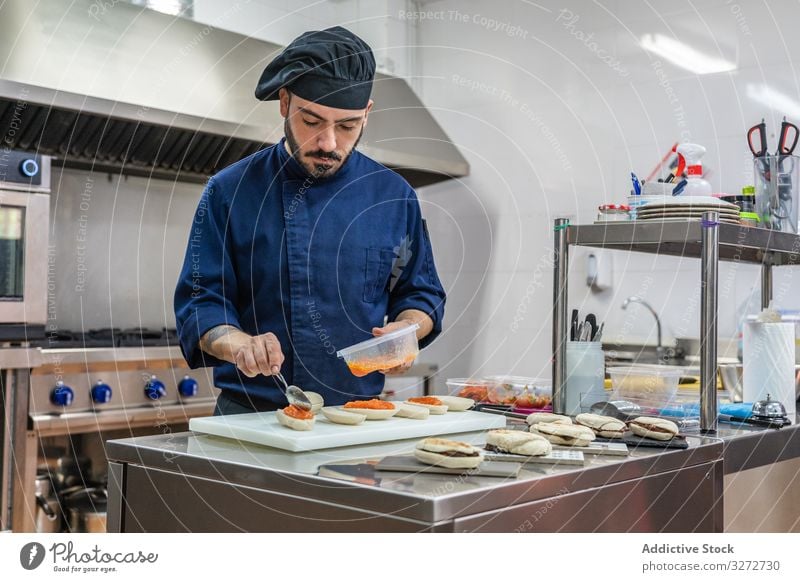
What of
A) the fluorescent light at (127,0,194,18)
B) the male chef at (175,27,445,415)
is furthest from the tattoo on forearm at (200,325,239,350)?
the fluorescent light at (127,0,194,18)

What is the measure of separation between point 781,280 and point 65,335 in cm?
233

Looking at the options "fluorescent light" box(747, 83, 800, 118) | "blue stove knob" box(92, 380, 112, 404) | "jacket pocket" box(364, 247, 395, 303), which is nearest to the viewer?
"jacket pocket" box(364, 247, 395, 303)

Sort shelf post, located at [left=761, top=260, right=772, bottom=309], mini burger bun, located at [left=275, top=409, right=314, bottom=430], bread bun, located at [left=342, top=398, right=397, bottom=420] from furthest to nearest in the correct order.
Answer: shelf post, located at [left=761, top=260, right=772, bottom=309]
bread bun, located at [left=342, top=398, right=397, bottom=420]
mini burger bun, located at [left=275, top=409, right=314, bottom=430]

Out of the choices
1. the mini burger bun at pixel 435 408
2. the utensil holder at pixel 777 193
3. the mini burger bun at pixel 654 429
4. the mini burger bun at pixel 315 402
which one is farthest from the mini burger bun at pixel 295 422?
the utensil holder at pixel 777 193

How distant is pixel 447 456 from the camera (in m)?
0.92

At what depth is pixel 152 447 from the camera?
1.08 metres

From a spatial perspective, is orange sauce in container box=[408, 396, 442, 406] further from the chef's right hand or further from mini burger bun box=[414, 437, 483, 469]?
mini burger bun box=[414, 437, 483, 469]

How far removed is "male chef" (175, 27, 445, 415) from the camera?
1.54 m

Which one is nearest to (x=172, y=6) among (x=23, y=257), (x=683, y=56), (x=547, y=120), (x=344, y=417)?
(x=23, y=257)

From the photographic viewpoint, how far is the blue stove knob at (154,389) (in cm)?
252

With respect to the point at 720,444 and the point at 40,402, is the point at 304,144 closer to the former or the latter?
the point at 720,444

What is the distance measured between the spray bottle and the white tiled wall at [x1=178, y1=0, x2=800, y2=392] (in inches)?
54.9

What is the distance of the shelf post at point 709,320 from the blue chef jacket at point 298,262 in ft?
1.73

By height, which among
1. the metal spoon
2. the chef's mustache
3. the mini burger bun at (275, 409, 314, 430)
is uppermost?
the chef's mustache
